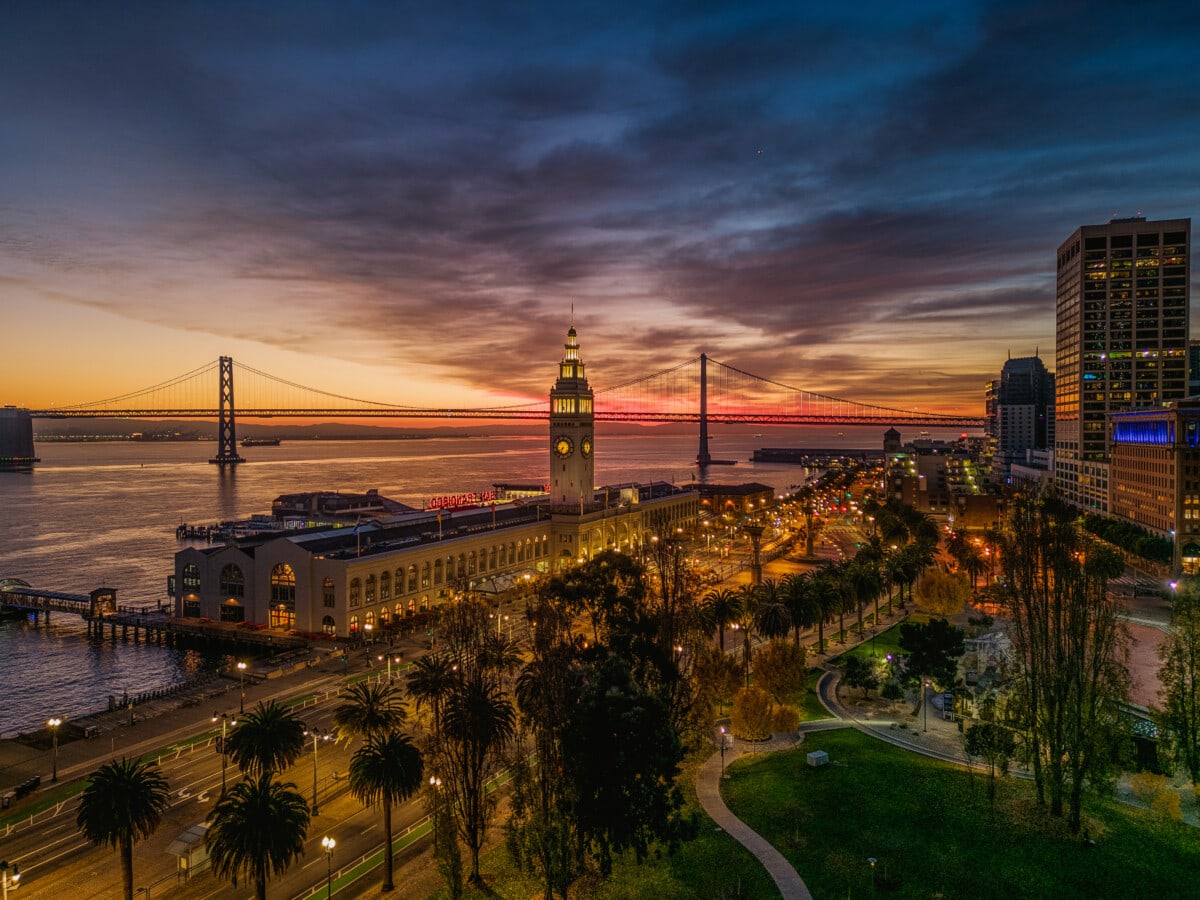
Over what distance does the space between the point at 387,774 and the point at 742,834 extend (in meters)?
12.7

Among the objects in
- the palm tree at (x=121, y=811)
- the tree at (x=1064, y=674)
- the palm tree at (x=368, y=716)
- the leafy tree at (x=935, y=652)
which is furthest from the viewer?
the leafy tree at (x=935, y=652)

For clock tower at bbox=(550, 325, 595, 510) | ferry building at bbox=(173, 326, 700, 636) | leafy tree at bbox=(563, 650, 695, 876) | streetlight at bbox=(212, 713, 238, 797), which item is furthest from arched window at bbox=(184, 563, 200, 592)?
leafy tree at bbox=(563, 650, 695, 876)

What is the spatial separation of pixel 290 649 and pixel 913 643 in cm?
4384

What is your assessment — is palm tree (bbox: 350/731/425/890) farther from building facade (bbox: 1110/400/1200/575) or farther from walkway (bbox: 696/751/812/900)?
building facade (bbox: 1110/400/1200/575)

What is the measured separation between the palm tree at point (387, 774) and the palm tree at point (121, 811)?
574cm

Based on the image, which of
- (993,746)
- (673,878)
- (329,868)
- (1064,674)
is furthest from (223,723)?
(1064,674)

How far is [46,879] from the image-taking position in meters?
24.9

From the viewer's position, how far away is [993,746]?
3067 cm

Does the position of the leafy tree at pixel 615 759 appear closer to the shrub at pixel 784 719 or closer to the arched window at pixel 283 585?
the shrub at pixel 784 719

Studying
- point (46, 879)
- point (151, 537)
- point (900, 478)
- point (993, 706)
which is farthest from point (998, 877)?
point (151, 537)

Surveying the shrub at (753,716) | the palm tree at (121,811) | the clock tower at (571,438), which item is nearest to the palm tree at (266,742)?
the palm tree at (121,811)

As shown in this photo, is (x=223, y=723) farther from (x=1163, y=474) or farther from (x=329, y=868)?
(x=1163, y=474)

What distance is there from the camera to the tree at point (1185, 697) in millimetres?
29391

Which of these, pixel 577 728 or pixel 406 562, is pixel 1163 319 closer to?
pixel 406 562
